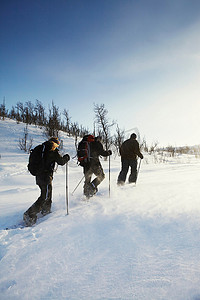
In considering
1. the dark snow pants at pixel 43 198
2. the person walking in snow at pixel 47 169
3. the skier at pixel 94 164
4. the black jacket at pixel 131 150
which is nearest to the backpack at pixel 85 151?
the skier at pixel 94 164

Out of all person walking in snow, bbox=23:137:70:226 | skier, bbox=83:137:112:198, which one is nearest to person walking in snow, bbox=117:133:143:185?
skier, bbox=83:137:112:198

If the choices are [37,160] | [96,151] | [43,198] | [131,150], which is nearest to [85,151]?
[96,151]

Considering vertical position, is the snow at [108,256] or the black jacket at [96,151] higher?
the black jacket at [96,151]

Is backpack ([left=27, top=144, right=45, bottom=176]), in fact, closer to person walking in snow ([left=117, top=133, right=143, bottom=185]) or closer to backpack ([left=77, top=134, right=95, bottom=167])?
backpack ([left=77, top=134, right=95, bottom=167])

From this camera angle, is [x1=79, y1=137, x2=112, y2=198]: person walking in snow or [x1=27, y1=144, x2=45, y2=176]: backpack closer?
[x1=27, y1=144, x2=45, y2=176]: backpack

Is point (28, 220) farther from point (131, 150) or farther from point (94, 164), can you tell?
point (131, 150)

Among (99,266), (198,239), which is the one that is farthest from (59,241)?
(198,239)

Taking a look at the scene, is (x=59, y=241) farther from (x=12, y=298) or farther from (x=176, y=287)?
(x=176, y=287)

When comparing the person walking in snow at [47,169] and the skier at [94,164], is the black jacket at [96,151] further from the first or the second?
the person walking in snow at [47,169]

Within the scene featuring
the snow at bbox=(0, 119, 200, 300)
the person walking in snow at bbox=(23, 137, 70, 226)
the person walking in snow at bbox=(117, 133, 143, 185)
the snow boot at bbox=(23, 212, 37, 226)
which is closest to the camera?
the snow at bbox=(0, 119, 200, 300)

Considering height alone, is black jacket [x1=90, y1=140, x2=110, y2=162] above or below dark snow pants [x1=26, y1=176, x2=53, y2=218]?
above

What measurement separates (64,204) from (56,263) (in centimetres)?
214

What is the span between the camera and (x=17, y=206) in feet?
11.6

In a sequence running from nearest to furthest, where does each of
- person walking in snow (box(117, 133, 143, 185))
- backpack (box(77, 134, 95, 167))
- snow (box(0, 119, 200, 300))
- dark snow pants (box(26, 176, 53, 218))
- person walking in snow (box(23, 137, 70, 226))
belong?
1. snow (box(0, 119, 200, 300))
2. dark snow pants (box(26, 176, 53, 218))
3. person walking in snow (box(23, 137, 70, 226))
4. backpack (box(77, 134, 95, 167))
5. person walking in snow (box(117, 133, 143, 185))
